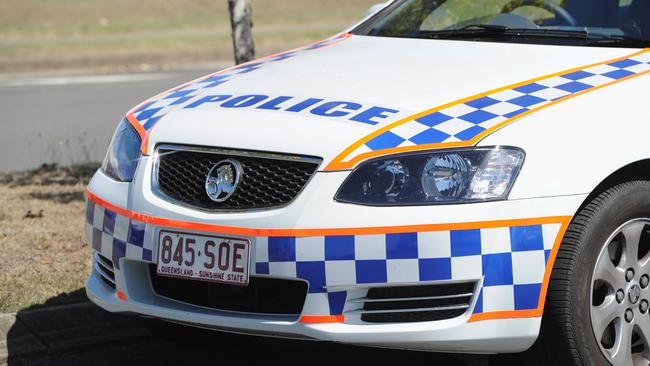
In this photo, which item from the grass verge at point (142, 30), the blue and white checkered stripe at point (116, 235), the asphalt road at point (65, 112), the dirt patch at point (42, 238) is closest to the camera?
the blue and white checkered stripe at point (116, 235)

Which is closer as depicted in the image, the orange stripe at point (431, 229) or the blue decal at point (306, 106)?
the orange stripe at point (431, 229)

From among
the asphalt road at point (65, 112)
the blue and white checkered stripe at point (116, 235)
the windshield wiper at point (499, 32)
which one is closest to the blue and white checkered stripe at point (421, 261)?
the blue and white checkered stripe at point (116, 235)

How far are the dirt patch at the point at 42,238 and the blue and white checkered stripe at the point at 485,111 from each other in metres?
2.08

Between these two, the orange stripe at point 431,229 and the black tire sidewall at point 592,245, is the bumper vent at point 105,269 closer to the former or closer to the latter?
the orange stripe at point 431,229

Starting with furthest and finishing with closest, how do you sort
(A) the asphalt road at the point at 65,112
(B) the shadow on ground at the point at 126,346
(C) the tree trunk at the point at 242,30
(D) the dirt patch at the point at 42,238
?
(A) the asphalt road at the point at 65,112, (C) the tree trunk at the point at 242,30, (D) the dirt patch at the point at 42,238, (B) the shadow on ground at the point at 126,346

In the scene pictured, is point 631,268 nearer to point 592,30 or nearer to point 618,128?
point 618,128

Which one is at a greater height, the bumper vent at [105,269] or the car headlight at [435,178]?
the car headlight at [435,178]

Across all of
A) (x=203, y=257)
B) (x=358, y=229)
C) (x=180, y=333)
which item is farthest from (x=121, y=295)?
(x=358, y=229)

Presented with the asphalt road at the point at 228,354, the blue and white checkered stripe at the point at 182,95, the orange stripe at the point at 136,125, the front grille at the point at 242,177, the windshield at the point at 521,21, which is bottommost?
the asphalt road at the point at 228,354

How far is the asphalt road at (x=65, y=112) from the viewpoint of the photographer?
31.7ft

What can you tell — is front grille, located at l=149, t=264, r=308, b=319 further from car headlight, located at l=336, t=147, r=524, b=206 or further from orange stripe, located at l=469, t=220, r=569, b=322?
orange stripe, located at l=469, t=220, r=569, b=322

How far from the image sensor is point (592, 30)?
4547 millimetres

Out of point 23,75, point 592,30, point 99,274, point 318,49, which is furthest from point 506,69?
point 23,75

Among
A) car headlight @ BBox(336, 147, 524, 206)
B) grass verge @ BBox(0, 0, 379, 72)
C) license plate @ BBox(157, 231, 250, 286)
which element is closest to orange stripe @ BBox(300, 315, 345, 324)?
license plate @ BBox(157, 231, 250, 286)
